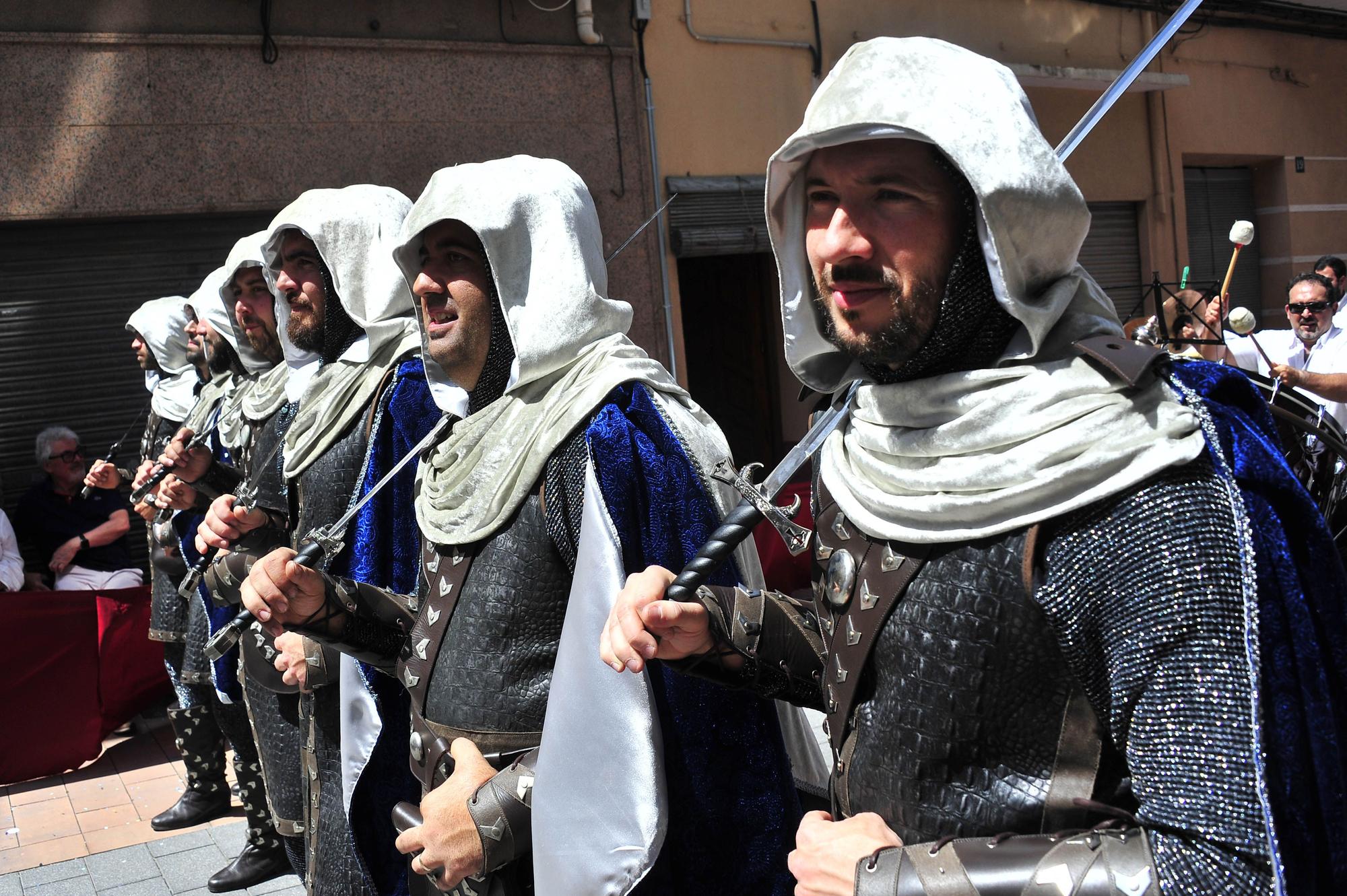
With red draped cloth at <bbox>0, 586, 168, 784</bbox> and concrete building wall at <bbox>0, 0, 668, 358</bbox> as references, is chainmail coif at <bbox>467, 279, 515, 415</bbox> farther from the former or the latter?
concrete building wall at <bbox>0, 0, 668, 358</bbox>

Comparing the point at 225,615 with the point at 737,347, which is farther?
the point at 737,347

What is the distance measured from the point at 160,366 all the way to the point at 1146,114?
10.9 meters

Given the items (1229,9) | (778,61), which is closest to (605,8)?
(778,61)

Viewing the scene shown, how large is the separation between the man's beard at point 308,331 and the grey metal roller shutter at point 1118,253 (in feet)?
36.5

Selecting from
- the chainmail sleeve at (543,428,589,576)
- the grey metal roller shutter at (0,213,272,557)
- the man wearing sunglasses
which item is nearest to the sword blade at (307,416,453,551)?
the chainmail sleeve at (543,428,589,576)

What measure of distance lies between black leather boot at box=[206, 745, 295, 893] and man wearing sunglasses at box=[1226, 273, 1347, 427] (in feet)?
16.9

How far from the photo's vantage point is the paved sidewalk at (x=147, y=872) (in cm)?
481

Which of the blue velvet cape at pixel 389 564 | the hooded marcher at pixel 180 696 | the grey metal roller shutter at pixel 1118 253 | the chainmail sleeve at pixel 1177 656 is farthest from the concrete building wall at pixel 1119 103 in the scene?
the chainmail sleeve at pixel 1177 656

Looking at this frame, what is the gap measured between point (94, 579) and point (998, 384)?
6579 millimetres

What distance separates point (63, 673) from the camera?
629cm

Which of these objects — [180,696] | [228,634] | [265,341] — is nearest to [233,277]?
[265,341]

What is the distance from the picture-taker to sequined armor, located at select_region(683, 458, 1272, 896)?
1.31 m

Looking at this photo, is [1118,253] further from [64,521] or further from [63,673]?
[63,673]

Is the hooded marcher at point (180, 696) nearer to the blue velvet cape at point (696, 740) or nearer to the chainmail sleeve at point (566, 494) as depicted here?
the chainmail sleeve at point (566, 494)
